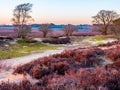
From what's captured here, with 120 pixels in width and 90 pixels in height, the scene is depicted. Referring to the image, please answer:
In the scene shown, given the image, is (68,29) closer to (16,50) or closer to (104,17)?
(104,17)

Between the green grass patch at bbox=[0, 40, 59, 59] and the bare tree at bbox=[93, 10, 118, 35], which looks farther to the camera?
the bare tree at bbox=[93, 10, 118, 35]

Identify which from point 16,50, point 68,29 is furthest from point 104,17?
point 16,50

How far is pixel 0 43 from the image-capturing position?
145 feet

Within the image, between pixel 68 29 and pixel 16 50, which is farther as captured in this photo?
pixel 68 29

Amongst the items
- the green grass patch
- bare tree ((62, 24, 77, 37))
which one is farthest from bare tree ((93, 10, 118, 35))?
the green grass patch

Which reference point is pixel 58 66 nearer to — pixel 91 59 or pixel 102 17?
pixel 91 59

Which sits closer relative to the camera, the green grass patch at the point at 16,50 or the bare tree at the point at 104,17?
the green grass patch at the point at 16,50

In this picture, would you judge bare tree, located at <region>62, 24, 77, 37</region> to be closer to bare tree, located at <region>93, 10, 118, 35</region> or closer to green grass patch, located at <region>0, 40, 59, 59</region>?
bare tree, located at <region>93, 10, 118, 35</region>

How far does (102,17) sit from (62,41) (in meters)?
32.9

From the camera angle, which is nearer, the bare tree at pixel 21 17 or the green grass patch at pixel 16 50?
the green grass patch at pixel 16 50

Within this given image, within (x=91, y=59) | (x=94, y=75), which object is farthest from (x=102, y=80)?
(x=91, y=59)

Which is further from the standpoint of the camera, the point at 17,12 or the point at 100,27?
the point at 100,27

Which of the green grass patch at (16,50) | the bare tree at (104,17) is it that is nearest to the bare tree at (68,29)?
the bare tree at (104,17)

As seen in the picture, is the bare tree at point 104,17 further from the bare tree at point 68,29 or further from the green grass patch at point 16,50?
the green grass patch at point 16,50
